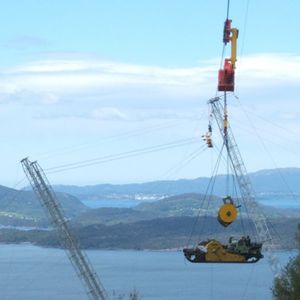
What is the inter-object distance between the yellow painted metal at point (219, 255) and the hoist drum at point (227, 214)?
478 mm

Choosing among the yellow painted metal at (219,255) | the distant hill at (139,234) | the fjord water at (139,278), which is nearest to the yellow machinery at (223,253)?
the yellow painted metal at (219,255)

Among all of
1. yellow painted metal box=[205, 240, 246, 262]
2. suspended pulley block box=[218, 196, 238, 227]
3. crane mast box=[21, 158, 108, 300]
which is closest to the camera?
suspended pulley block box=[218, 196, 238, 227]

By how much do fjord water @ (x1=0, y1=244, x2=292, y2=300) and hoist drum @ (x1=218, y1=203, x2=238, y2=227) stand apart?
187 feet

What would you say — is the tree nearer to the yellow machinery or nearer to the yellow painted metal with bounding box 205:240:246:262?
the yellow machinery

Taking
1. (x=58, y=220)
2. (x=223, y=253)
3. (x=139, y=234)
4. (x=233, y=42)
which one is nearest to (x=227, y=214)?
(x=223, y=253)

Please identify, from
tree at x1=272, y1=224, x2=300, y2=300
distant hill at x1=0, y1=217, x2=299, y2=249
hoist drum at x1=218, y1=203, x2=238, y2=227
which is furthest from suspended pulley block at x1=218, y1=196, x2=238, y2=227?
distant hill at x1=0, y1=217, x2=299, y2=249

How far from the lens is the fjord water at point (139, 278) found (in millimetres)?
77812

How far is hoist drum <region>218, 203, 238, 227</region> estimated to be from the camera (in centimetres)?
1409

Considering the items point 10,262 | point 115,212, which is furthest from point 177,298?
point 115,212

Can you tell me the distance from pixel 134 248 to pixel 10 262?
3312 cm

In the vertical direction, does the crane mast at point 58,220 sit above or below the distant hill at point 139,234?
below

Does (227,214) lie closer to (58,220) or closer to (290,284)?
(290,284)

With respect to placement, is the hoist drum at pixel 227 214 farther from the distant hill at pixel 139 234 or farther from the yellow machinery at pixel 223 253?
the distant hill at pixel 139 234

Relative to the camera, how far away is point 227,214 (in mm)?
14133
